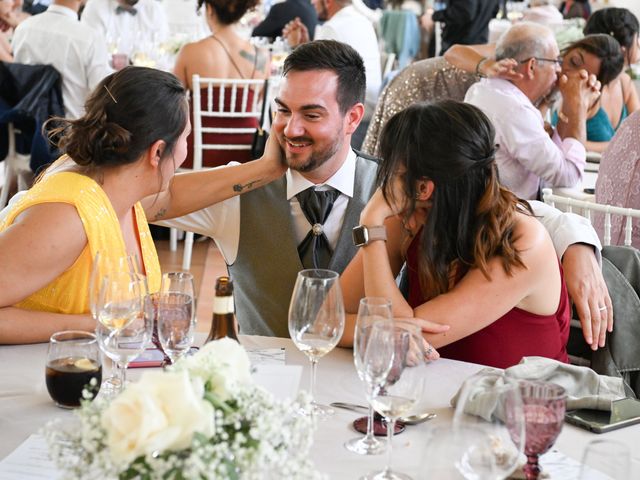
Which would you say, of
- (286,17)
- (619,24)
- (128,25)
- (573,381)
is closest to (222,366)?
(573,381)

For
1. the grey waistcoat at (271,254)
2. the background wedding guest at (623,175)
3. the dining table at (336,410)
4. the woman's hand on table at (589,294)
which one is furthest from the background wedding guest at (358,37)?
the dining table at (336,410)

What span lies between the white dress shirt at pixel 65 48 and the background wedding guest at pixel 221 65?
48 centimetres

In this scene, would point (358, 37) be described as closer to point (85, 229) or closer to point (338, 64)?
point (338, 64)

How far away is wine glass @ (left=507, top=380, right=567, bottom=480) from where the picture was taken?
51.6 inches

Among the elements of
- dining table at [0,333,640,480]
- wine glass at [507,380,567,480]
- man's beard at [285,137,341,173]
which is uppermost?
man's beard at [285,137,341,173]

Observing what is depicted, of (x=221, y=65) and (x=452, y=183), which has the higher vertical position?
(x=221, y=65)

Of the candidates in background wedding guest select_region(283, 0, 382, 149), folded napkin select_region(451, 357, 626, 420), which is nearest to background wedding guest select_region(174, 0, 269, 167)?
background wedding guest select_region(283, 0, 382, 149)

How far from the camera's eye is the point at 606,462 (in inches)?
53.3

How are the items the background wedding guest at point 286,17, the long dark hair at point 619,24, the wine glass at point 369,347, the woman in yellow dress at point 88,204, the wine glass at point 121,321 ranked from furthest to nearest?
the background wedding guest at point 286,17, the long dark hair at point 619,24, the woman in yellow dress at point 88,204, the wine glass at point 121,321, the wine glass at point 369,347

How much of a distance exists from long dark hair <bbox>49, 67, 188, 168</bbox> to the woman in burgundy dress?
Result: 508 millimetres

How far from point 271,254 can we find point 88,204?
24.9 inches

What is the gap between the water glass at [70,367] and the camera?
1.63 metres

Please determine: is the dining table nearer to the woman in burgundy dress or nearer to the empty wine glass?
the empty wine glass

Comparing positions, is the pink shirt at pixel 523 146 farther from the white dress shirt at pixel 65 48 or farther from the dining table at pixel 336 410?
the white dress shirt at pixel 65 48
